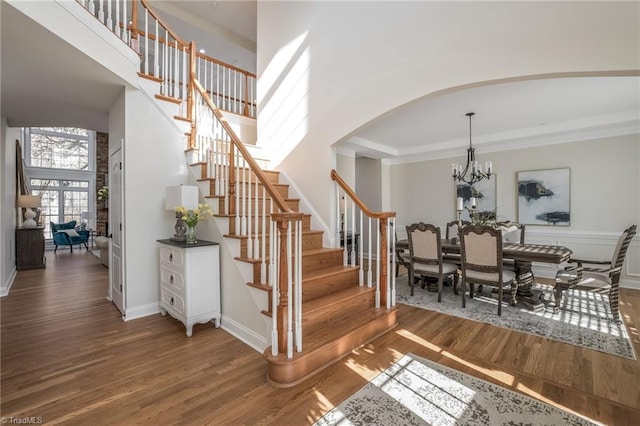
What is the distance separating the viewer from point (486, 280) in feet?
11.8

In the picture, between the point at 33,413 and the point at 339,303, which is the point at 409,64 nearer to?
the point at 339,303

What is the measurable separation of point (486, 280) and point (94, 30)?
5.08 meters

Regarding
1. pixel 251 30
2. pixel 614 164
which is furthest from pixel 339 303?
pixel 251 30

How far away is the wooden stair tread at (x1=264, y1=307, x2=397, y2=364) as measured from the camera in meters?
2.16

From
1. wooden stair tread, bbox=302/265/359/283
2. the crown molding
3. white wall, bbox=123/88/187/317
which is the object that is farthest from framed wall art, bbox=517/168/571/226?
white wall, bbox=123/88/187/317

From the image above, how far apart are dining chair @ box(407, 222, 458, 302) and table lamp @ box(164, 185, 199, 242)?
9.80 feet

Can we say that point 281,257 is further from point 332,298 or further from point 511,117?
point 511,117

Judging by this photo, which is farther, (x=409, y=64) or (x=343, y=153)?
(x=343, y=153)

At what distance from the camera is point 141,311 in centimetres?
342

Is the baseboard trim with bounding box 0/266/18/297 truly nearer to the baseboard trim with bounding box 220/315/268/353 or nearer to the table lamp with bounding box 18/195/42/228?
the table lamp with bounding box 18/195/42/228

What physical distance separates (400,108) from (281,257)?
2.04 m

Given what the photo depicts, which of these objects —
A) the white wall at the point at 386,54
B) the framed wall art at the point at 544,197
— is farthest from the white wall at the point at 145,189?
the framed wall art at the point at 544,197
